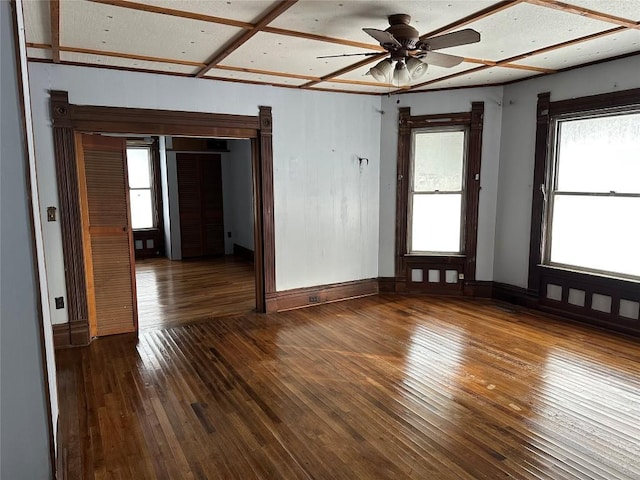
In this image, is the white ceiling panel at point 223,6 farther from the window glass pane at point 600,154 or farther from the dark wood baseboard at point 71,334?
the window glass pane at point 600,154

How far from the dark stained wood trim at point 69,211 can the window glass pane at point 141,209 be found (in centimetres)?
527

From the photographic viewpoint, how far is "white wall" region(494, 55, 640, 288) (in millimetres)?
5000

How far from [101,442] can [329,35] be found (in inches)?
130

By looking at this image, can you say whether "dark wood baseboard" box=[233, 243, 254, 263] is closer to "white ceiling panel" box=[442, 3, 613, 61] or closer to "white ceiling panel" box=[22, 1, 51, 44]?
"white ceiling panel" box=[22, 1, 51, 44]

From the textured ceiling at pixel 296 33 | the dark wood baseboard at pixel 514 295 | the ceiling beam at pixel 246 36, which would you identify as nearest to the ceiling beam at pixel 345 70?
the textured ceiling at pixel 296 33

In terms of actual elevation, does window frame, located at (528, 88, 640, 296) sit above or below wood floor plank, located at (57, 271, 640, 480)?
above

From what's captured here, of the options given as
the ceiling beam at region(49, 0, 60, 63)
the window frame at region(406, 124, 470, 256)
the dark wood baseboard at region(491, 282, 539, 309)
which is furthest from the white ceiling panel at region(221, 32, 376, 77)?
the dark wood baseboard at region(491, 282, 539, 309)

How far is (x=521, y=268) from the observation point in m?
5.39

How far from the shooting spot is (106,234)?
4477 millimetres

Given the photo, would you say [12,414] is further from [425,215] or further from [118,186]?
[425,215]

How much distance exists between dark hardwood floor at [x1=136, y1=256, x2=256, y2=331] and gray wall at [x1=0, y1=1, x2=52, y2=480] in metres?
3.32

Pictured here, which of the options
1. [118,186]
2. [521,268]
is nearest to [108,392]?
[118,186]

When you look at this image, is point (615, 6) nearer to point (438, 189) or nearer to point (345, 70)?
point (345, 70)

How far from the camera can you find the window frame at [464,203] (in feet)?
18.3
